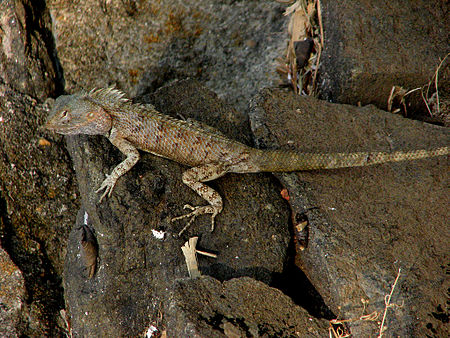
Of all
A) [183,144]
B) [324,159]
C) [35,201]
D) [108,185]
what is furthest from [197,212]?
[35,201]

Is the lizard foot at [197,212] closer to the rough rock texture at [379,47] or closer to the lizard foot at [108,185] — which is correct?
the lizard foot at [108,185]

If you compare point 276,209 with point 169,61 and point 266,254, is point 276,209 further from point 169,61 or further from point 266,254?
point 169,61

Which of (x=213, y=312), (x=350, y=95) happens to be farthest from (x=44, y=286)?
(x=350, y=95)

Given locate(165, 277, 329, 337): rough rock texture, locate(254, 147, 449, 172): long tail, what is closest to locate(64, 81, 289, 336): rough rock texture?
locate(254, 147, 449, 172): long tail

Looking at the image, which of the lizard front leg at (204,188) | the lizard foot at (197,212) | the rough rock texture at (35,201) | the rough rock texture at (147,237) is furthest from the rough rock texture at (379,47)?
the rough rock texture at (35,201)

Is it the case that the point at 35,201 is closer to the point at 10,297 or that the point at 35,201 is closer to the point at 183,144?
the point at 10,297

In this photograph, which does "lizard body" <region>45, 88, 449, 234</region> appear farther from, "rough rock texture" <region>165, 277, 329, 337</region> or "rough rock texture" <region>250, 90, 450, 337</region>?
"rough rock texture" <region>165, 277, 329, 337</region>

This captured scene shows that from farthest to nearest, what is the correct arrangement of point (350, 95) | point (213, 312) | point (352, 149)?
point (350, 95) → point (352, 149) → point (213, 312)

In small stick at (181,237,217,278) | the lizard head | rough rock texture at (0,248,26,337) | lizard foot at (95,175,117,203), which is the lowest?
rough rock texture at (0,248,26,337)
